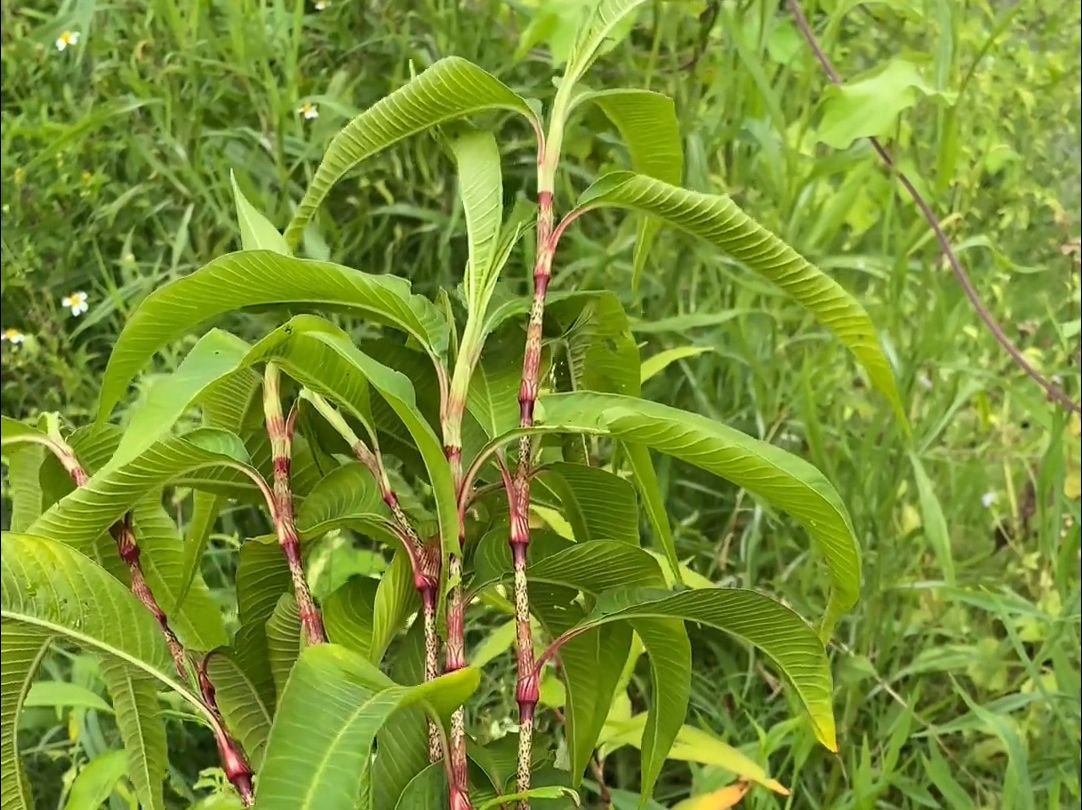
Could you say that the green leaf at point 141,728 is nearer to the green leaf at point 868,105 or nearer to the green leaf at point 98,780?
the green leaf at point 98,780

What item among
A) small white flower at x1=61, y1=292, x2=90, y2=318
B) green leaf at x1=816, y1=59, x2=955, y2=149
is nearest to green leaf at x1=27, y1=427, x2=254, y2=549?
green leaf at x1=816, y1=59, x2=955, y2=149

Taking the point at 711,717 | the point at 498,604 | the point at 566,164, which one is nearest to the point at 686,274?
the point at 566,164

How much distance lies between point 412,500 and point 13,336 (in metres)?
0.82

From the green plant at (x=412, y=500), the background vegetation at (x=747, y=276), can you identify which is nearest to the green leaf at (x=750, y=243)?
the green plant at (x=412, y=500)

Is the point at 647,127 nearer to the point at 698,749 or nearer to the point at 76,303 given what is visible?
the point at 698,749

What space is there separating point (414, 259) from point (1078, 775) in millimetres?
772

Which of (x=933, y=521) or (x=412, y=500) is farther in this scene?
(x=933, y=521)

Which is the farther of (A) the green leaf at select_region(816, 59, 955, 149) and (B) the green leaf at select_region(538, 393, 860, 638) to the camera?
(A) the green leaf at select_region(816, 59, 955, 149)

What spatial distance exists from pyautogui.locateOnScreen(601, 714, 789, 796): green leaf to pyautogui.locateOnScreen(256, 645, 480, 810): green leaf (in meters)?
0.34

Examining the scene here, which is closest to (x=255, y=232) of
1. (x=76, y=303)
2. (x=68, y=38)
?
(x=76, y=303)

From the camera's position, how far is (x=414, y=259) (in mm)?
1042

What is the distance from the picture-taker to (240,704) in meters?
0.39

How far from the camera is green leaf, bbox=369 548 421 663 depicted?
350 millimetres

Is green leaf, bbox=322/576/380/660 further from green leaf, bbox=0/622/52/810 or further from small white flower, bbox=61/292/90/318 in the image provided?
small white flower, bbox=61/292/90/318
